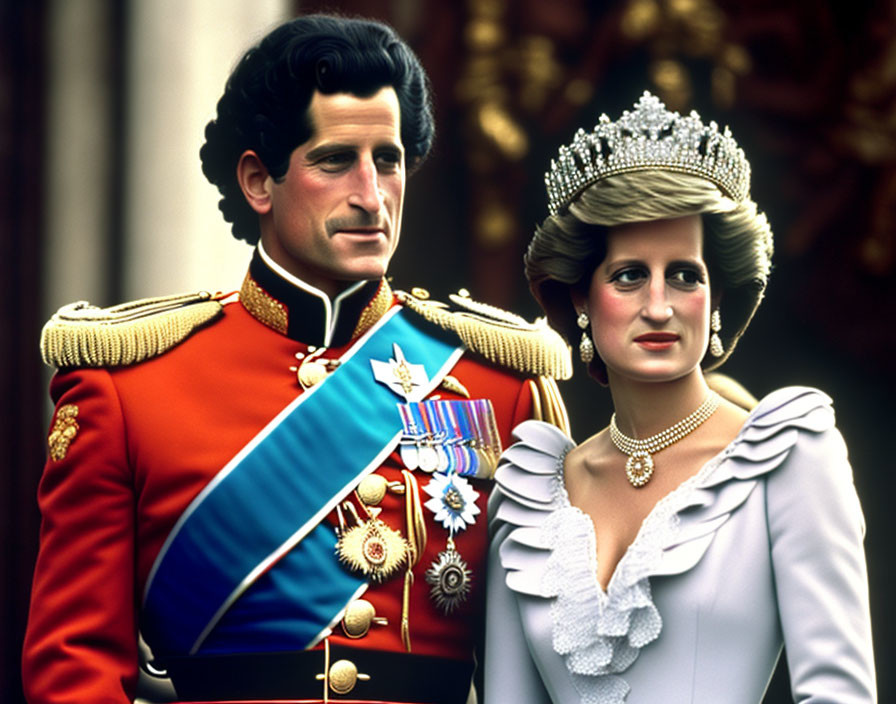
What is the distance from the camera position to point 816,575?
7.94ft

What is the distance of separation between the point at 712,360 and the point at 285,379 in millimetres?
736

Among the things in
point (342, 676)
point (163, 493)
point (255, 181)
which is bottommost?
point (342, 676)

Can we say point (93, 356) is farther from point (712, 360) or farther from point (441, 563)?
point (712, 360)

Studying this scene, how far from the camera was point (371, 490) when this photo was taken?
285cm

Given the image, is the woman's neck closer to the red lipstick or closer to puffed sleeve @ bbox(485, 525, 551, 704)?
the red lipstick

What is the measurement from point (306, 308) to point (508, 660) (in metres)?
0.71

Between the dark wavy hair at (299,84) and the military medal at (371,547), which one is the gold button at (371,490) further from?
the dark wavy hair at (299,84)

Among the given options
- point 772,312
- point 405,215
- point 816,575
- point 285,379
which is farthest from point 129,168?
point 816,575

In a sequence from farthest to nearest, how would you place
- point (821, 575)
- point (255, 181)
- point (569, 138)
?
point (569, 138) < point (255, 181) < point (821, 575)

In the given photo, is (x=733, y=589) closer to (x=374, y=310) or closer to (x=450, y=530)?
(x=450, y=530)

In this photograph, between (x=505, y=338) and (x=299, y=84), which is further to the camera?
(x=505, y=338)

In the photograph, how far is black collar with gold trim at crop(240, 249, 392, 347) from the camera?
117 inches

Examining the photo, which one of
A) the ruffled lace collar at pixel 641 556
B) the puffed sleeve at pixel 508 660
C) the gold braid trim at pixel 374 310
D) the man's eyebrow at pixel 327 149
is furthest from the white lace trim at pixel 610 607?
the man's eyebrow at pixel 327 149

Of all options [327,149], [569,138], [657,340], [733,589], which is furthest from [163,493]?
[569,138]
